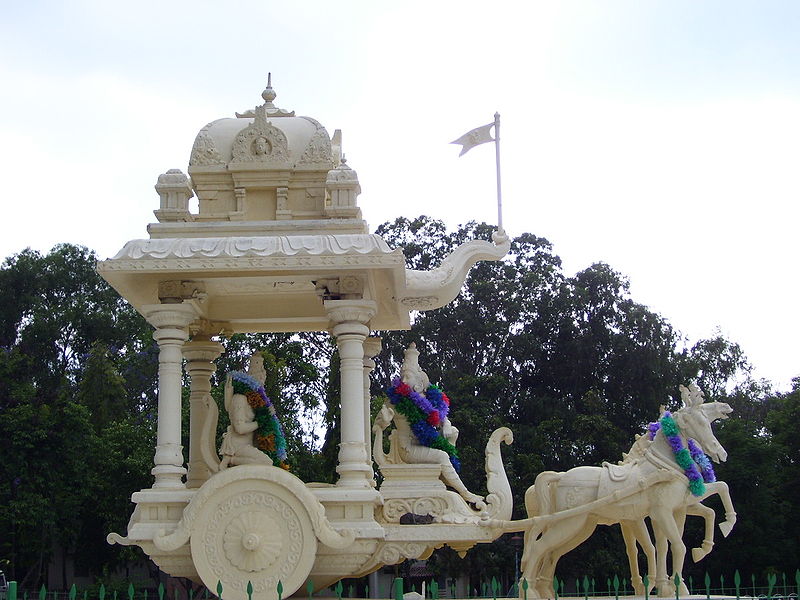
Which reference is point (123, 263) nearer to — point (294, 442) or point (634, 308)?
point (294, 442)

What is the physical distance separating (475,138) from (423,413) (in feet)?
10.7

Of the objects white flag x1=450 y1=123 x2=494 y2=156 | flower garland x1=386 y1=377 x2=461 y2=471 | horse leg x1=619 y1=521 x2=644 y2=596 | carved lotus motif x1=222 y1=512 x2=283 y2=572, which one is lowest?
horse leg x1=619 y1=521 x2=644 y2=596

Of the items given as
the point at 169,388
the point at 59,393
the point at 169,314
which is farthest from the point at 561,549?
the point at 59,393

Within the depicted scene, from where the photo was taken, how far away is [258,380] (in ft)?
37.8

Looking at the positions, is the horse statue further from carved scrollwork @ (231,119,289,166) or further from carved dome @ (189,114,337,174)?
carved scrollwork @ (231,119,289,166)

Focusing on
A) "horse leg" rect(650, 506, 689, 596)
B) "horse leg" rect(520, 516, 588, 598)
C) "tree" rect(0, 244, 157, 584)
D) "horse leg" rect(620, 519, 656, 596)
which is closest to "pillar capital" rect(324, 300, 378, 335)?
"horse leg" rect(520, 516, 588, 598)

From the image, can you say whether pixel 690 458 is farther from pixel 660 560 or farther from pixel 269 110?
pixel 269 110

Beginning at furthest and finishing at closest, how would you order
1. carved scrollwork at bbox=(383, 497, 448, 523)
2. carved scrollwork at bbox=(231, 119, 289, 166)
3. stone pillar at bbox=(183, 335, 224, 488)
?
stone pillar at bbox=(183, 335, 224, 488) → carved scrollwork at bbox=(231, 119, 289, 166) → carved scrollwork at bbox=(383, 497, 448, 523)

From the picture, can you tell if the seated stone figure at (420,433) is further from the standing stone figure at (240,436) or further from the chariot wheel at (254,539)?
the chariot wheel at (254,539)

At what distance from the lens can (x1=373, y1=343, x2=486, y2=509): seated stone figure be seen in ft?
37.2

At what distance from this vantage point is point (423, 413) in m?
11.5

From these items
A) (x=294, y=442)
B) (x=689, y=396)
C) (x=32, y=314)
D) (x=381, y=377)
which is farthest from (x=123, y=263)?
(x=32, y=314)

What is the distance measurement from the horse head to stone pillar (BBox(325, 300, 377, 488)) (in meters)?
3.49

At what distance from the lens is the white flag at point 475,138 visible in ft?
39.2
